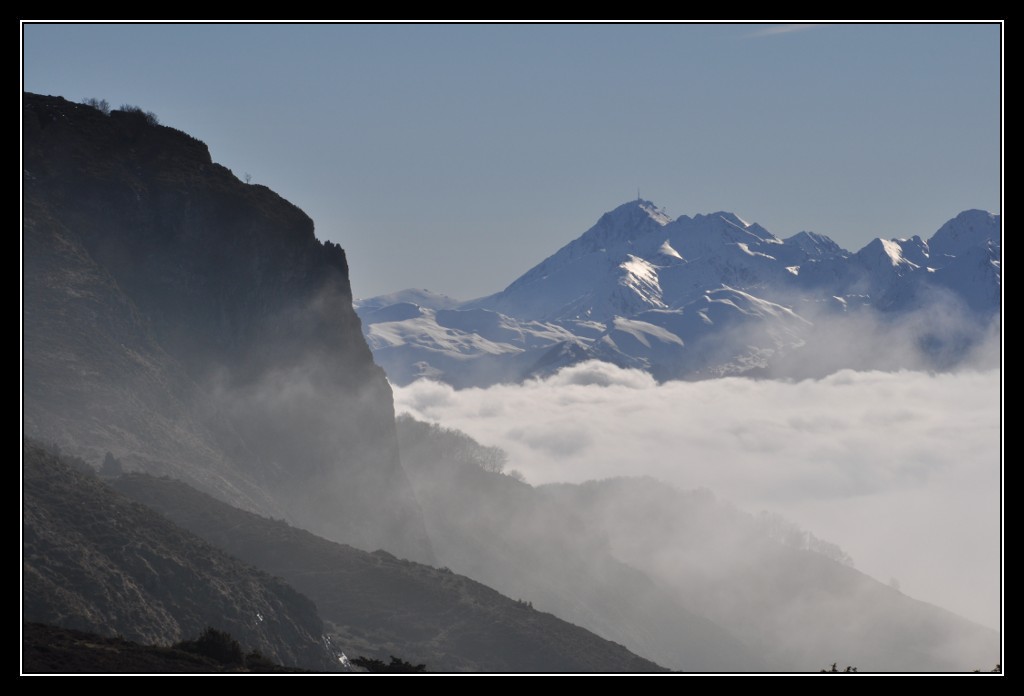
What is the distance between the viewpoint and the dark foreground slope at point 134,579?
63125mm

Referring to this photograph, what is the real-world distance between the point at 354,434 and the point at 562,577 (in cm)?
5158

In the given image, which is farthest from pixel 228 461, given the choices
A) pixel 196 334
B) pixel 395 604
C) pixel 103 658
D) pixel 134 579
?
pixel 103 658

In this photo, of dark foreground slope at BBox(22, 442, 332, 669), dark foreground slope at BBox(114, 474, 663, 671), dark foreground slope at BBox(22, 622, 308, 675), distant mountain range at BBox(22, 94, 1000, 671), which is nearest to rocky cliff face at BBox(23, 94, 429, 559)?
distant mountain range at BBox(22, 94, 1000, 671)

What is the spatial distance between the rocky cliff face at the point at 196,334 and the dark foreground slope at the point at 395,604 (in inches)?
438

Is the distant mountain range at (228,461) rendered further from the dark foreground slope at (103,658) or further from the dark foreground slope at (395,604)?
the dark foreground slope at (103,658)

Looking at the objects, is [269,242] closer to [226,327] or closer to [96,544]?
[226,327]

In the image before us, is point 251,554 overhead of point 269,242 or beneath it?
beneath

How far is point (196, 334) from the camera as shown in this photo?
13275 cm

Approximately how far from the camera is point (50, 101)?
5098 inches

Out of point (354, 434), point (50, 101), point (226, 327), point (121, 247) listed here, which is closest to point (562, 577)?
point (354, 434)

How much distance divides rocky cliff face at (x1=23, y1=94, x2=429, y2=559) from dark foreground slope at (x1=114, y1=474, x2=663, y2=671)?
36.5 feet

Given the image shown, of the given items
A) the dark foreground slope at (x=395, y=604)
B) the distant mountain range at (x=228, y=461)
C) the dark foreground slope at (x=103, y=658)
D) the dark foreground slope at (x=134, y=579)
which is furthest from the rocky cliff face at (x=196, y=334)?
the dark foreground slope at (x=103, y=658)

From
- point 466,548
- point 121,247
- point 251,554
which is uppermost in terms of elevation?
point 121,247

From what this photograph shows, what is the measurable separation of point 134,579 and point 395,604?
26.3 metres
